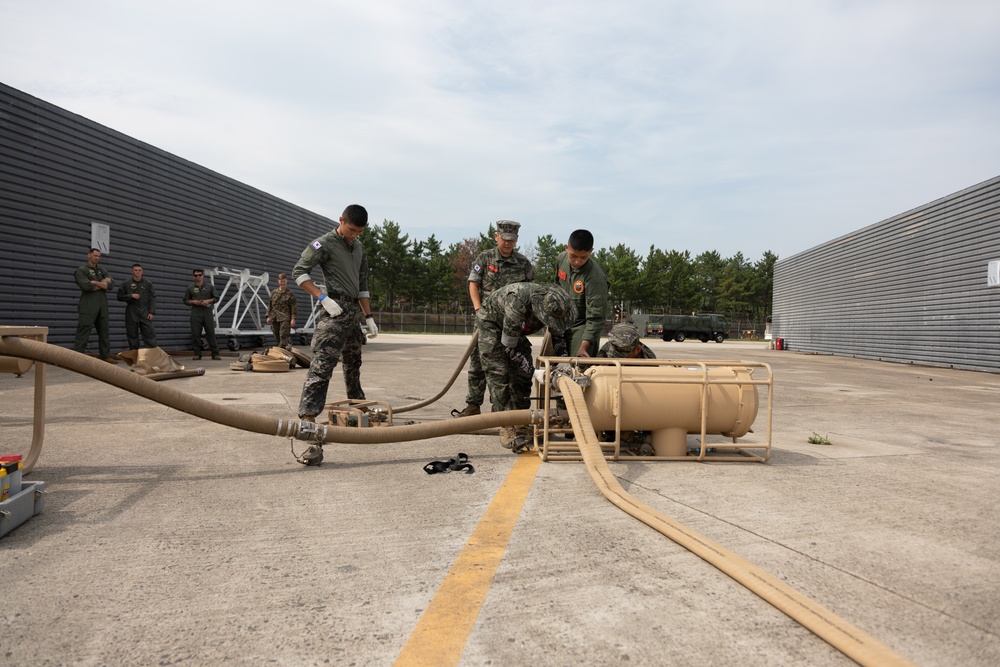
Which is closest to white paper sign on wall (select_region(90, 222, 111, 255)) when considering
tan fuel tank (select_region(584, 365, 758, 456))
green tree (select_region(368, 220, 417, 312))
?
tan fuel tank (select_region(584, 365, 758, 456))

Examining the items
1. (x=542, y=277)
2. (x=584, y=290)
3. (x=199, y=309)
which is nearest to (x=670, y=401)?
(x=584, y=290)

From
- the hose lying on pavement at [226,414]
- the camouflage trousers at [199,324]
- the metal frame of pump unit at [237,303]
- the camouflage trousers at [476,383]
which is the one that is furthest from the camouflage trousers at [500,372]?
the metal frame of pump unit at [237,303]

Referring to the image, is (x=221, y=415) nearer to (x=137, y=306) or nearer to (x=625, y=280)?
(x=137, y=306)

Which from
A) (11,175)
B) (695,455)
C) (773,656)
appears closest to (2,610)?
(773,656)

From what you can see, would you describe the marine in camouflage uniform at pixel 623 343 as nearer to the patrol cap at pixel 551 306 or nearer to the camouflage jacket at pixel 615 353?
the camouflage jacket at pixel 615 353

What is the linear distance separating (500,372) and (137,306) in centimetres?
891

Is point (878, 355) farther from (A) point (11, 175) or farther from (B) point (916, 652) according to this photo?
(A) point (11, 175)

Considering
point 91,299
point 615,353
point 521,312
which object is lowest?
point 615,353

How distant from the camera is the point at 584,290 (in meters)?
5.55

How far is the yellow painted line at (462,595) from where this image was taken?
1.71m

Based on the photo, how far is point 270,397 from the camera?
6.89 meters

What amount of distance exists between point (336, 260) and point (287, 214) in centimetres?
1642

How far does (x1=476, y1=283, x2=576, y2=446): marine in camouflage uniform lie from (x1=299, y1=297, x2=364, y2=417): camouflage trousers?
1.08 meters

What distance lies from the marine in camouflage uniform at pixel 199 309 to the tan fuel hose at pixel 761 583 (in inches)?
426
